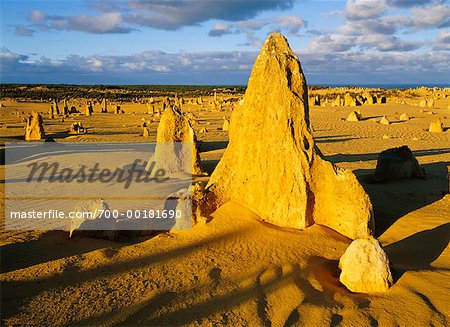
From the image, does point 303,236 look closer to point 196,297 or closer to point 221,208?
point 221,208

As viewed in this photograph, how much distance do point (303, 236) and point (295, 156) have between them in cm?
126

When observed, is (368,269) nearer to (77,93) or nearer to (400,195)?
(400,195)

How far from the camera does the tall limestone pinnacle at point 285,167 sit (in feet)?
20.1

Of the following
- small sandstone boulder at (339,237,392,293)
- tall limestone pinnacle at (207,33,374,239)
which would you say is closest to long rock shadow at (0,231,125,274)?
tall limestone pinnacle at (207,33,374,239)

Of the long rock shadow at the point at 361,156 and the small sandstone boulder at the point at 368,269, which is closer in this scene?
the small sandstone boulder at the point at 368,269

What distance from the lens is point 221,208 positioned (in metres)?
6.52

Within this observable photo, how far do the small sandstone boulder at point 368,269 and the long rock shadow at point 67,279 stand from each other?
2027 mm

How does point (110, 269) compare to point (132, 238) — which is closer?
point (110, 269)

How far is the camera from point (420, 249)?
5898 mm

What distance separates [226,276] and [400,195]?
5.49m

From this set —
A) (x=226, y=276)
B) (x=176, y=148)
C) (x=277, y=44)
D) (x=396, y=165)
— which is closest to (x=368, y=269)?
(x=226, y=276)

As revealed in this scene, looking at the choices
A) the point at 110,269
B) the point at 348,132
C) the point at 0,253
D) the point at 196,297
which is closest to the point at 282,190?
the point at 196,297

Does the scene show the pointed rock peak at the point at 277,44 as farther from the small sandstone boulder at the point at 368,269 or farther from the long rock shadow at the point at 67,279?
the small sandstone boulder at the point at 368,269

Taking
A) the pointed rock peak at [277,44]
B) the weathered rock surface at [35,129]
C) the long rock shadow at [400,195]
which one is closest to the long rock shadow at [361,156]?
the long rock shadow at [400,195]
